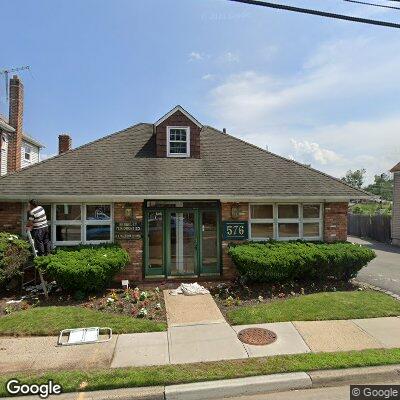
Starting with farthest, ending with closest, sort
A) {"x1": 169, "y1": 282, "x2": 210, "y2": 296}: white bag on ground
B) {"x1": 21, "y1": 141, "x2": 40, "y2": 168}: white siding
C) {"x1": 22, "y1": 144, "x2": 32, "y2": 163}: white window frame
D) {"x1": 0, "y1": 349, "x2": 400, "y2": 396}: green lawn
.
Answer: {"x1": 22, "y1": 144, "x2": 32, "y2": 163}: white window frame
{"x1": 21, "y1": 141, "x2": 40, "y2": 168}: white siding
{"x1": 169, "y1": 282, "x2": 210, "y2": 296}: white bag on ground
{"x1": 0, "y1": 349, "x2": 400, "y2": 396}: green lawn

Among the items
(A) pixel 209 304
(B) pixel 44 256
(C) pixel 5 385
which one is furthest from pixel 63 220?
(C) pixel 5 385

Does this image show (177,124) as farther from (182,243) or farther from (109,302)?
(109,302)

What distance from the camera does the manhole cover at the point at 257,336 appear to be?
6.67 meters

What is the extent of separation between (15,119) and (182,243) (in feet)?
47.9

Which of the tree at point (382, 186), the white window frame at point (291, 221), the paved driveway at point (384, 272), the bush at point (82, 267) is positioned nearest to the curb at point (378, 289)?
the paved driveway at point (384, 272)

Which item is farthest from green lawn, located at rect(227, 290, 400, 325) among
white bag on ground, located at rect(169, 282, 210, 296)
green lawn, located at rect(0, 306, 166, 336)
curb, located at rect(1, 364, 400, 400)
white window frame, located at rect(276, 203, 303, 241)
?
white window frame, located at rect(276, 203, 303, 241)

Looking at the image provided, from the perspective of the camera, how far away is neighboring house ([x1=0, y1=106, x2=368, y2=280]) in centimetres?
1088

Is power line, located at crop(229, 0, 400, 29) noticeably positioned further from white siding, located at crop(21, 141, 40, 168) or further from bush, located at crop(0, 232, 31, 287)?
white siding, located at crop(21, 141, 40, 168)

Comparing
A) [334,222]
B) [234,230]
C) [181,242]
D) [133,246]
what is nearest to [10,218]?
[133,246]

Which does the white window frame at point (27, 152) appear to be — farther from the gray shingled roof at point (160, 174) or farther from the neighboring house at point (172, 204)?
the neighboring house at point (172, 204)

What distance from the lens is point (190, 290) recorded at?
986cm

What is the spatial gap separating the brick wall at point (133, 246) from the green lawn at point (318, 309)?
147 inches

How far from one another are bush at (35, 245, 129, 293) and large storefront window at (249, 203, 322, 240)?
4495mm

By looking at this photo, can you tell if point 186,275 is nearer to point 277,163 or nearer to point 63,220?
point 63,220
